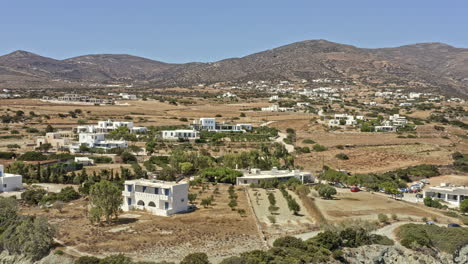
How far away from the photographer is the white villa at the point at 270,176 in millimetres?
42281

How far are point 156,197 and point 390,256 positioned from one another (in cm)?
1474

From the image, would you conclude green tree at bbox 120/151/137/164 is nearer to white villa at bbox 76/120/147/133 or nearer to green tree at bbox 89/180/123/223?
white villa at bbox 76/120/147/133

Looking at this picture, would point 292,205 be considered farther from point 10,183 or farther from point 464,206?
point 10,183

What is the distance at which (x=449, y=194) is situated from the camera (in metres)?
37.4

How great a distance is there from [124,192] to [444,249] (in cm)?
2005

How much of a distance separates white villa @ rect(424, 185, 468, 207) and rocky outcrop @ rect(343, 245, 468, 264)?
504 inches

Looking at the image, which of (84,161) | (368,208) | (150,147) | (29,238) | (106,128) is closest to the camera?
(29,238)

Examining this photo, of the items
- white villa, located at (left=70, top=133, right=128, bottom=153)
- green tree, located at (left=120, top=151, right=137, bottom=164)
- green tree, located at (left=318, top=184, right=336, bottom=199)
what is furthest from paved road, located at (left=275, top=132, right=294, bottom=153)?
green tree, located at (left=318, top=184, right=336, bottom=199)

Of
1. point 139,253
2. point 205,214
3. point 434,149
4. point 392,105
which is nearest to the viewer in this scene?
point 139,253

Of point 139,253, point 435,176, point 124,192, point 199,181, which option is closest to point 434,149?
point 435,176

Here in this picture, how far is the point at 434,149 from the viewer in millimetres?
62438

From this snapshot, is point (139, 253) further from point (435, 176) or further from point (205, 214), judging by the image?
point (435, 176)

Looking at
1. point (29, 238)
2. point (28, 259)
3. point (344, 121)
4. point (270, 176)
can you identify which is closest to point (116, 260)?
point (28, 259)

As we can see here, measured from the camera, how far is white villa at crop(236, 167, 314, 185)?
139ft
